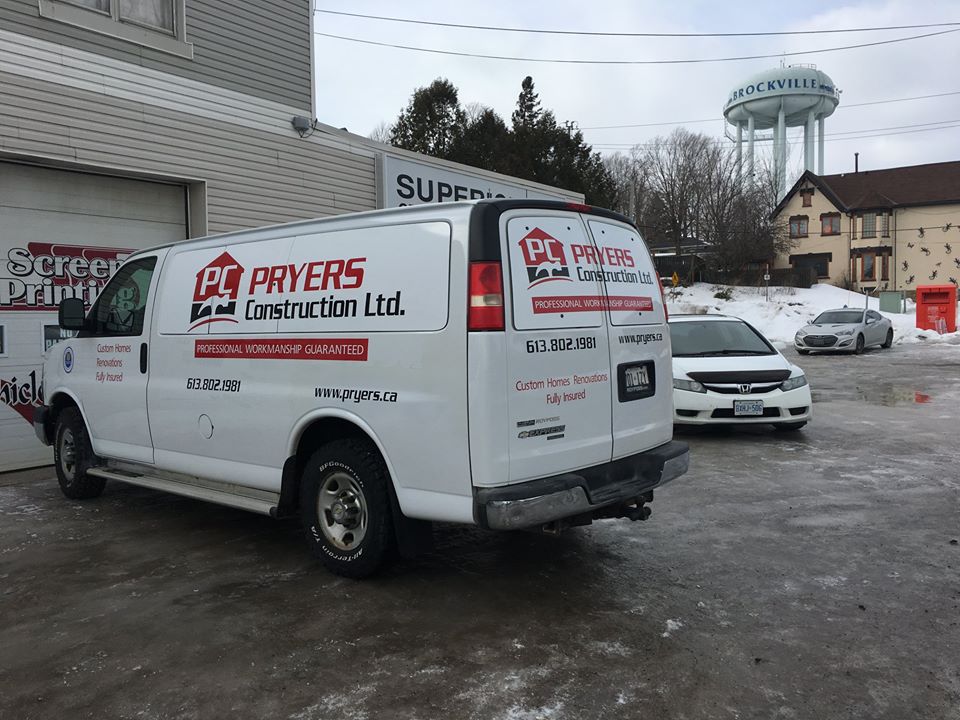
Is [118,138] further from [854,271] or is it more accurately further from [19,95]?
[854,271]

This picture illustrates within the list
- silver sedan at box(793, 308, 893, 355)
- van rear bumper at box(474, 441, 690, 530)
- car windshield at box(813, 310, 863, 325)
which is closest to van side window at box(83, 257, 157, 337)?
van rear bumper at box(474, 441, 690, 530)

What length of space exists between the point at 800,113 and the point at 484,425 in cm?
6294

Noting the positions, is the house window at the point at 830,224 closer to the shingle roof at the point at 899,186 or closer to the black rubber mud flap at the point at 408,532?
the shingle roof at the point at 899,186

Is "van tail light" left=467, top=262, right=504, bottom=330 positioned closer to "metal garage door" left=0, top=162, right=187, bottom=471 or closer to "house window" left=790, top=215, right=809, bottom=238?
"metal garage door" left=0, top=162, right=187, bottom=471

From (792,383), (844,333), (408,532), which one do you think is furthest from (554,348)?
(844,333)

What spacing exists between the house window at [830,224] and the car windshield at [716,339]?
148 feet

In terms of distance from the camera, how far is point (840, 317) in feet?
84.4

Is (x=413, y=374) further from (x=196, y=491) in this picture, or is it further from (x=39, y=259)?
(x=39, y=259)

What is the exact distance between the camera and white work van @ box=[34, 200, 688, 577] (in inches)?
157

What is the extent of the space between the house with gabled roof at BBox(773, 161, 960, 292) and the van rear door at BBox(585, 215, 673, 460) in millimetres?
47012

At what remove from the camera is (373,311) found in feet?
14.5

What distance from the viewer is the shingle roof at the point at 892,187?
48500mm

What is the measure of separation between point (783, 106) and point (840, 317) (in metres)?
37.0

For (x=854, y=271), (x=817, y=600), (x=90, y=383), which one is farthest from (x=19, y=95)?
(x=854, y=271)
